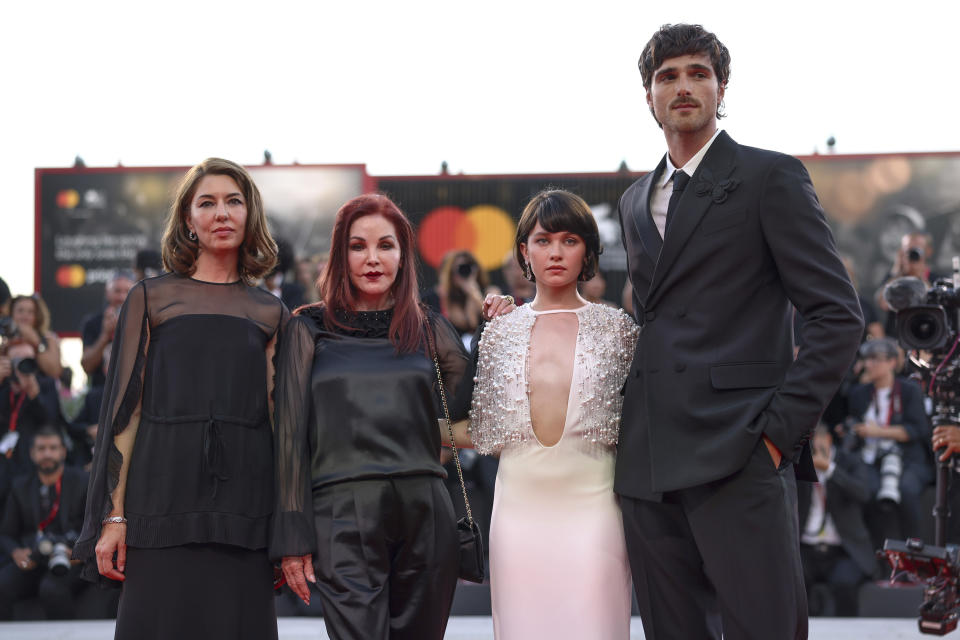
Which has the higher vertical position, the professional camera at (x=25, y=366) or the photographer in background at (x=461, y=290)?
the photographer in background at (x=461, y=290)

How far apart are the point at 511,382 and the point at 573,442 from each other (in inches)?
10.9

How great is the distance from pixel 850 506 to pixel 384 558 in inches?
159

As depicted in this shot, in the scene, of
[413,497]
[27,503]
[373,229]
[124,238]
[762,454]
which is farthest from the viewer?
[124,238]

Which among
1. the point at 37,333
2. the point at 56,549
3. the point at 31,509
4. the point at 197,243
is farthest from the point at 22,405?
the point at 197,243

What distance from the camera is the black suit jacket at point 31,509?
20.0 ft

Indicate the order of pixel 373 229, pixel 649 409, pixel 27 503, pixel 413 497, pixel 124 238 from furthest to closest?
pixel 124 238
pixel 27 503
pixel 373 229
pixel 413 497
pixel 649 409

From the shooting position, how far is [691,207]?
8.84 ft

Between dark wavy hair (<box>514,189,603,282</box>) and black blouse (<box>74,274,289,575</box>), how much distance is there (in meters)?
0.94

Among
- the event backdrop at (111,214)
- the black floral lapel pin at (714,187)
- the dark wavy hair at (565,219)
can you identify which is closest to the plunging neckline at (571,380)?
the dark wavy hair at (565,219)

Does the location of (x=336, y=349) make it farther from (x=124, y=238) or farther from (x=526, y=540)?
(x=124, y=238)

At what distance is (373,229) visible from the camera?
10.2 ft

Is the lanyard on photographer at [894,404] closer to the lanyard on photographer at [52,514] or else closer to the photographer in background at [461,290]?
the photographer in background at [461,290]

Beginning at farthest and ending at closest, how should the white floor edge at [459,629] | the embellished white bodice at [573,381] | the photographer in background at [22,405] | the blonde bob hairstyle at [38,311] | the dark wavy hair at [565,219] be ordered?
the blonde bob hairstyle at [38,311]
the photographer in background at [22,405]
the white floor edge at [459,629]
the dark wavy hair at [565,219]
the embellished white bodice at [573,381]

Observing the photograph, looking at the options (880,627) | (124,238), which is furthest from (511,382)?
(124,238)
